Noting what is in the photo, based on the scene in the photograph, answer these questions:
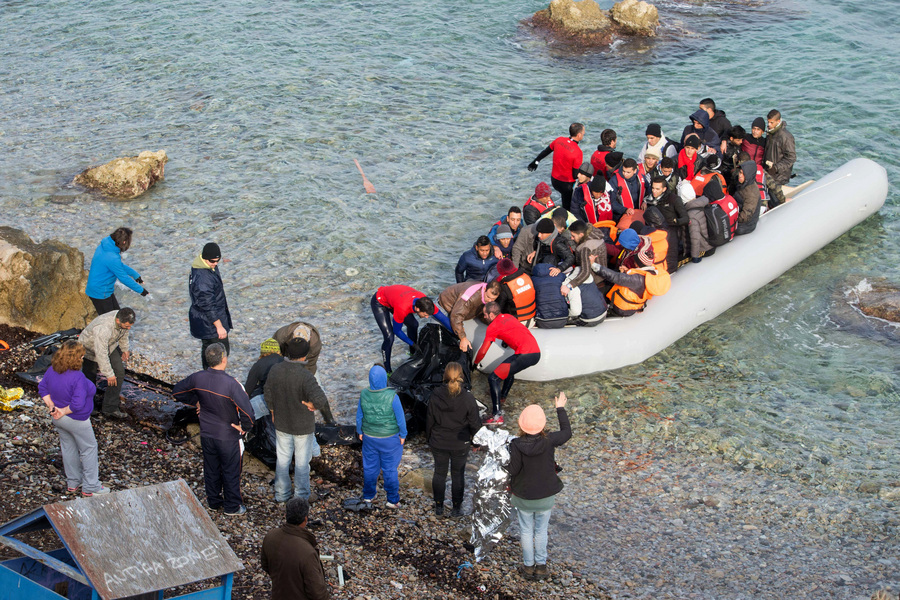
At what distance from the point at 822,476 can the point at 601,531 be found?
6.55 ft

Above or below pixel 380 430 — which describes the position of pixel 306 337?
above

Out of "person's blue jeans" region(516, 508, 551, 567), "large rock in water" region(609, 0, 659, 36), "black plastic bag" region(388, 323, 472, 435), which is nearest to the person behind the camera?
"person's blue jeans" region(516, 508, 551, 567)

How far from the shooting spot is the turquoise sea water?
7777mm

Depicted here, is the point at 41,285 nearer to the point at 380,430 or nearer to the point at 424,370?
the point at 424,370

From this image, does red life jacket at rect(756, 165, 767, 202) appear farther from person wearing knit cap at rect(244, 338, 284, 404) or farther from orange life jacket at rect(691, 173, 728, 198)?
person wearing knit cap at rect(244, 338, 284, 404)

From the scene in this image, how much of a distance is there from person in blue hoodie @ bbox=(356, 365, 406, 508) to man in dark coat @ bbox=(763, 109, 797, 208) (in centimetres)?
606

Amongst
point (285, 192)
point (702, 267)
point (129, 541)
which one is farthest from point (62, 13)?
point (129, 541)

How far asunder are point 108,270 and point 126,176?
4.43 m


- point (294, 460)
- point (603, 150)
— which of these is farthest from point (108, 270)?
point (603, 150)

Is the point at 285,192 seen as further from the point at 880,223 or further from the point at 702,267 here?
the point at 880,223

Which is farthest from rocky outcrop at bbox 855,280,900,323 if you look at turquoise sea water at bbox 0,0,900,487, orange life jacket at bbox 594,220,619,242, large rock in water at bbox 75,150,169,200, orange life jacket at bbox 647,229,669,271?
large rock in water at bbox 75,150,169,200

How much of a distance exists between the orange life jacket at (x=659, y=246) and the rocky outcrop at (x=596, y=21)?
9.85 m

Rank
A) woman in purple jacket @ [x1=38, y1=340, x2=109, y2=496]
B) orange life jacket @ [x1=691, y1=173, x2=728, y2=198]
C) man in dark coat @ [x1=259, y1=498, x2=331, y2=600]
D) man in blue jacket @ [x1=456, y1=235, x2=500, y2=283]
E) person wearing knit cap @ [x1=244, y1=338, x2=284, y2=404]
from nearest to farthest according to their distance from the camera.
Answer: man in dark coat @ [x1=259, y1=498, x2=331, y2=600], woman in purple jacket @ [x1=38, y1=340, x2=109, y2=496], person wearing knit cap @ [x1=244, y1=338, x2=284, y2=404], man in blue jacket @ [x1=456, y1=235, x2=500, y2=283], orange life jacket @ [x1=691, y1=173, x2=728, y2=198]

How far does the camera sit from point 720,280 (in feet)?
27.4
